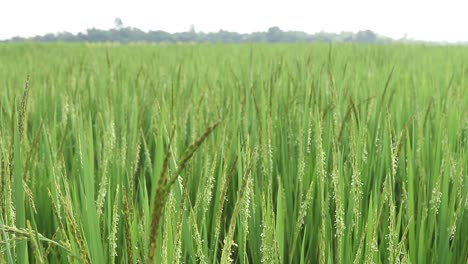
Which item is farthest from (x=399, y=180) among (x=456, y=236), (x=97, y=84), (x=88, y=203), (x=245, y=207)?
(x=97, y=84)

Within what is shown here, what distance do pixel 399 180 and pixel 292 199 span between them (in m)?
0.29

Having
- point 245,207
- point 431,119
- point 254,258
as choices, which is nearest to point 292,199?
point 254,258

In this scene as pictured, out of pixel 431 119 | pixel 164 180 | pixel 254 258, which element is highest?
pixel 164 180

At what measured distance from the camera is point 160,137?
1.82ft

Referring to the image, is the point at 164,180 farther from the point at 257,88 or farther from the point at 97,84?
the point at 97,84

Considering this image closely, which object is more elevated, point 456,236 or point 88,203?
point 88,203

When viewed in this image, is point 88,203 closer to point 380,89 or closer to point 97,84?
point 380,89

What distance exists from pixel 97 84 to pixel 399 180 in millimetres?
1531

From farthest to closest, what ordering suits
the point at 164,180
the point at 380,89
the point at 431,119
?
the point at 380,89, the point at 431,119, the point at 164,180

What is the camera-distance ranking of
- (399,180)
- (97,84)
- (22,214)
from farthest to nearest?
(97,84)
(399,180)
(22,214)

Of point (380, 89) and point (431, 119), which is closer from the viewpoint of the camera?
point (431, 119)

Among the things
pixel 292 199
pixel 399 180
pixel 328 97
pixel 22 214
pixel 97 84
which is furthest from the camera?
pixel 97 84

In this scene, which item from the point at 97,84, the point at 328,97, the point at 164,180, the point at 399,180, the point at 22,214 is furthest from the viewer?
the point at 97,84

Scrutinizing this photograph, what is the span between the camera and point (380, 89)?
64.2 inches
